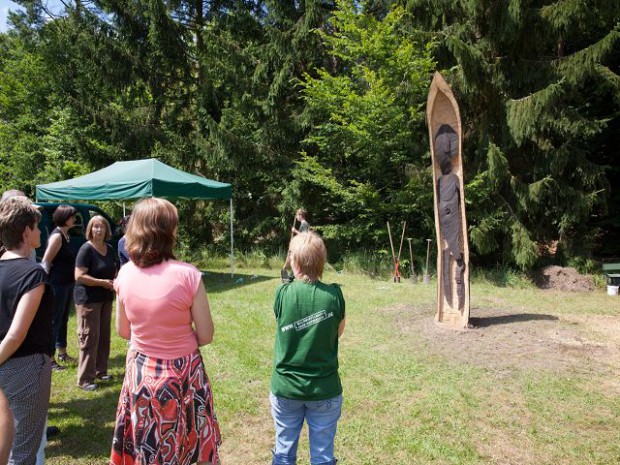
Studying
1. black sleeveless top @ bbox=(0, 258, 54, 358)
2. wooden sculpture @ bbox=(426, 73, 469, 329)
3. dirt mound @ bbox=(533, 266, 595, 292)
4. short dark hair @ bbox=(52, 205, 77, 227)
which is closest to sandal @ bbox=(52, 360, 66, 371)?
short dark hair @ bbox=(52, 205, 77, 227)

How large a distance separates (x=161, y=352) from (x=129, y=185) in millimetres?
Result: 7524

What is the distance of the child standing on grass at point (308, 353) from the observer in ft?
7.14

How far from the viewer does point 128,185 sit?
873 centimetres

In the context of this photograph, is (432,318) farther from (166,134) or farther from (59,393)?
(166,134)

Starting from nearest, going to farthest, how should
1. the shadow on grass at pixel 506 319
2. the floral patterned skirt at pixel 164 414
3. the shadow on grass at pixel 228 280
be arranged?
the floral patterned skirt at pixel 164 414 → the shadow on grass at pixel 506 319 → the shadow on grass at pixel 228 280

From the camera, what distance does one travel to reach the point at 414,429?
3.50 meters

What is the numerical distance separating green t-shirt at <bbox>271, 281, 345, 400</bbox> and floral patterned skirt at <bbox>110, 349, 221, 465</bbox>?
0.43 metres

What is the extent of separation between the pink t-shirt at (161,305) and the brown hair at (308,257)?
504 millimetres

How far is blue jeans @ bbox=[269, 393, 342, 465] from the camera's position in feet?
7.26

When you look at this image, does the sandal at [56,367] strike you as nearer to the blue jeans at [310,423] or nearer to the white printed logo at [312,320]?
the blue jeans at [310,423]

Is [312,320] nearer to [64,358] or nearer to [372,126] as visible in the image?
[64,358]

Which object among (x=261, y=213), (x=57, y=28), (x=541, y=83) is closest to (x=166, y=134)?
(x=261, y=213)

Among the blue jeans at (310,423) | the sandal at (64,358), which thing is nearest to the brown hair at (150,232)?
the blue jeans at (310,423)

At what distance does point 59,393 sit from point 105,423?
0.90 meters
